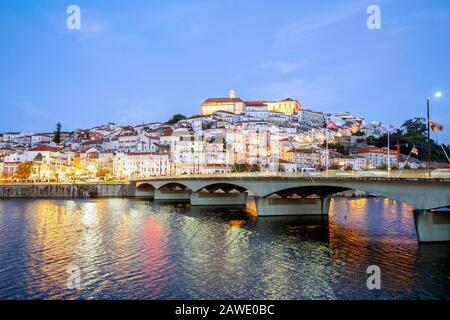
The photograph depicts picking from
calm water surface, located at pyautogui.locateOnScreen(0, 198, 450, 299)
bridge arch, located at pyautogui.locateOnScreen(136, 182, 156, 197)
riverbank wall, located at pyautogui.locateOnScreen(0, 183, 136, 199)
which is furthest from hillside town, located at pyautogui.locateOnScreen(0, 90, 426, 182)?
calm water surface, located at pyautogui.locateOnScreen(0, 198, 450, 299)

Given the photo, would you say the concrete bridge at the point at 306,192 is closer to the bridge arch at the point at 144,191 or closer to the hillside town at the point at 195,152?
the bridge arch at the point at 144,191

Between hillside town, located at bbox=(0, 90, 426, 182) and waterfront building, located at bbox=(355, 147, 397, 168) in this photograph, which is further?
waterfront building, located at bbox=(355, 147, 397, 168)

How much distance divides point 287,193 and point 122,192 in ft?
184

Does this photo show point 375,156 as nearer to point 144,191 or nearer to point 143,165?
point 143,165

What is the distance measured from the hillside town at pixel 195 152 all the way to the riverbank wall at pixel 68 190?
21198mm

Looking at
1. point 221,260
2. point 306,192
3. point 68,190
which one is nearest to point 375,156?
point 68,190

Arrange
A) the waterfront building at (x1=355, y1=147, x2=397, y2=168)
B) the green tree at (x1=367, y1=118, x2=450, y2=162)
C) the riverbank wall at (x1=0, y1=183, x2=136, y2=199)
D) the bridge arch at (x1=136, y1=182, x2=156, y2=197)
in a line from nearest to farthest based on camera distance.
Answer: the riverbank wall at (x1=0, y1=183, x2=136, y2=199) < the bridge arch at (x1=136, y1=182, x2=156, y2=197) < the green tree at (x1=367, y1=118, x2=450, y2=162) < the waterfront building at (x1=355, y1=147, x2=397, y2=168)

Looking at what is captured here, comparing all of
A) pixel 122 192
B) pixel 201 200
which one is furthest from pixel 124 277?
pixel 122 192

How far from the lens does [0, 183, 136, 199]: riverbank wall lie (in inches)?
→ 3519

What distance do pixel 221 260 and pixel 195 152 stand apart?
11129 centimetres

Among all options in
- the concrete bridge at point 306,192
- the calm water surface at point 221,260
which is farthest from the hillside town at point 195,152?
the calm water surface at point 221,260

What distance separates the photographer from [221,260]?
26.3m

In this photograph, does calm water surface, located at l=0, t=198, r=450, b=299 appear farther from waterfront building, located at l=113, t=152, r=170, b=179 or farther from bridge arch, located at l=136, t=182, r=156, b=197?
waterfront building, located at l=113, t=152, r=170, b=179

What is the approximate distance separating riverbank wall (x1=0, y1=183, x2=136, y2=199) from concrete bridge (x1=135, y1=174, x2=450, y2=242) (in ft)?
13.6
